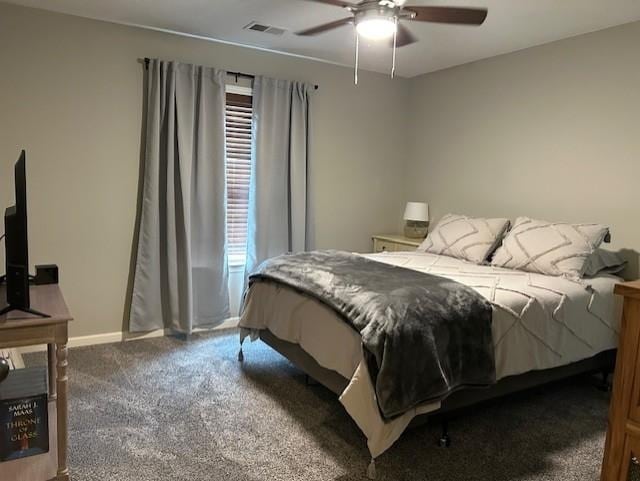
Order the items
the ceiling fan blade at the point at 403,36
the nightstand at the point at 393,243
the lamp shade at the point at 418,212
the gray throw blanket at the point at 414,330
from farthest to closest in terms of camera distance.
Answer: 1. the lamp shade at the point at 418,212
2. the nightstand at the point at 393,243
3. the ceiling fan blade at the point at 403,36
4. the gray throw blanket at the point at 414,330

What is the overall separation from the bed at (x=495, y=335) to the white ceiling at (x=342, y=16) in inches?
66.0

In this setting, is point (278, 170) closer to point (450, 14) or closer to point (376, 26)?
point (376, 26)

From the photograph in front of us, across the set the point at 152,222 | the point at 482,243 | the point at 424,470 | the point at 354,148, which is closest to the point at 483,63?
the point at 354,148

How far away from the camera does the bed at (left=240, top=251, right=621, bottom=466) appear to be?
2.16m

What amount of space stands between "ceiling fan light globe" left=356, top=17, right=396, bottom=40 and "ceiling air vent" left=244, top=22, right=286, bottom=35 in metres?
1.09

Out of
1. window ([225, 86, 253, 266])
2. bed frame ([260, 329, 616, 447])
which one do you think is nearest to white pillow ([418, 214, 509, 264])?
bed frame ([260, 329, 616, 447])

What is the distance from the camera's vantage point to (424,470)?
221 cm

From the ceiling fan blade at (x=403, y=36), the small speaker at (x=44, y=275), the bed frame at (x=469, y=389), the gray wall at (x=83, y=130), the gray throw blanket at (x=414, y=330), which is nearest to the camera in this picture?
the gray throw blanket at (x=414, y=330)

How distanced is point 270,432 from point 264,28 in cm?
277

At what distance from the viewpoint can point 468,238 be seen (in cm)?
374

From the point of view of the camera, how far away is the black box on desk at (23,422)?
177 cm

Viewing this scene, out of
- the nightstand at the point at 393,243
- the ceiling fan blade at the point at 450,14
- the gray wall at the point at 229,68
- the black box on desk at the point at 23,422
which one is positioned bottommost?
the black box on desk at the point at 23,422

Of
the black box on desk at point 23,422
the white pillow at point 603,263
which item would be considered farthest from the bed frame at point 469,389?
the black box on desk at point 23,422

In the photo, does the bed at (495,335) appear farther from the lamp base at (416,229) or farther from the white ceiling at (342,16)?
the white ceiling at (342,16)
